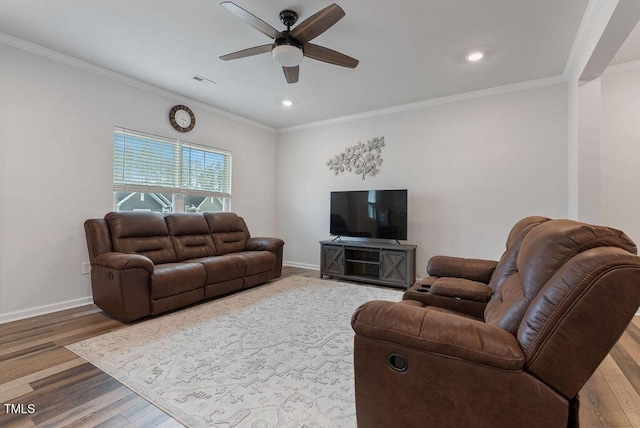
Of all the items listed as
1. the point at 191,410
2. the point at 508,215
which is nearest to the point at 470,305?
the point at 191,410

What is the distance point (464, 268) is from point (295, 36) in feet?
7.76

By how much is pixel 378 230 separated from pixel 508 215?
171cm

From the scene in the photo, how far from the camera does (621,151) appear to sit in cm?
324

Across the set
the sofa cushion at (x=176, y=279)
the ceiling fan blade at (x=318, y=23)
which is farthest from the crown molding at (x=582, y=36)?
the sofa cushion at (x=176, y=279)

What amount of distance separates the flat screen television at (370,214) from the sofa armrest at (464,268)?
1.61 m

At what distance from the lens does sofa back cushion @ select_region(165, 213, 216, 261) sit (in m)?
3.81

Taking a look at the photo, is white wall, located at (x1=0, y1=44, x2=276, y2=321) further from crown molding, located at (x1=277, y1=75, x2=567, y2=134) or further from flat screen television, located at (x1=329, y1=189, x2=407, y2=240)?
flat screen television, located at (x1=329, y1=189, x2=407, y2=240)

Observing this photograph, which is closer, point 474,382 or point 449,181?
point 474,382

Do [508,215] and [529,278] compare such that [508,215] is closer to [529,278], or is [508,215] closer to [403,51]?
[403,51]

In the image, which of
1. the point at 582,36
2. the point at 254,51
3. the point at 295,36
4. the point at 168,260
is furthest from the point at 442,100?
the point at 168,260

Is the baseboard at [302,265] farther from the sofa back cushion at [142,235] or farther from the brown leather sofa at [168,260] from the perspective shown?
the sofa back cushion at [142,235]

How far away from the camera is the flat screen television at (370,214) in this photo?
4.35m

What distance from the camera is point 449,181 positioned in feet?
13.9

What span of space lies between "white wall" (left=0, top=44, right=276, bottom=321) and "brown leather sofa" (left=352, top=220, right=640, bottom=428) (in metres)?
3.55
